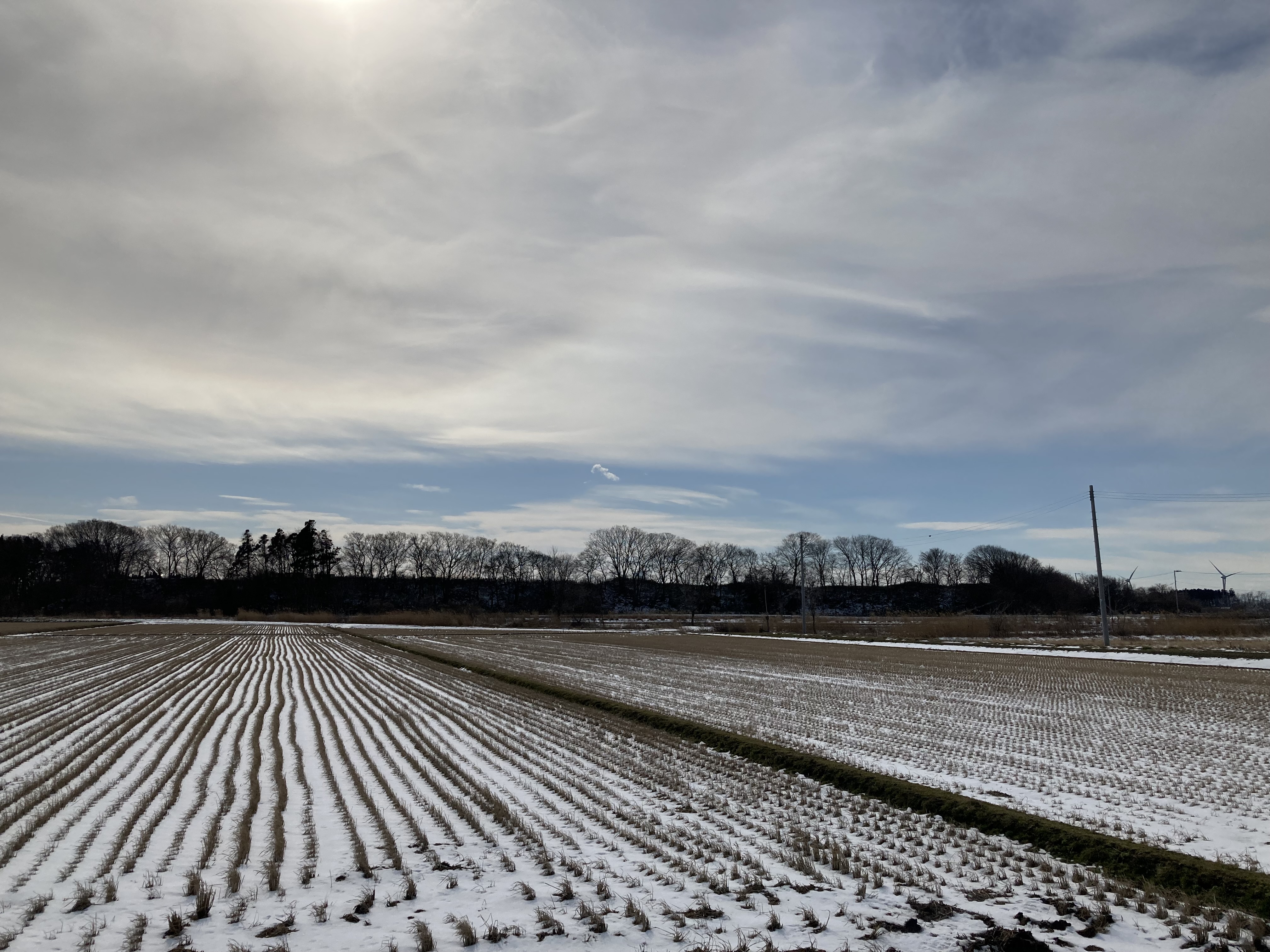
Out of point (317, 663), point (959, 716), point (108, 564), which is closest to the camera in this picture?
point (959, 716)

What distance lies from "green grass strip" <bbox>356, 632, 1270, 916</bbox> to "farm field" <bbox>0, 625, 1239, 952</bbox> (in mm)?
303

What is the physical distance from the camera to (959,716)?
19.0m

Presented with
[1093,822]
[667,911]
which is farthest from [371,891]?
[1093,822]

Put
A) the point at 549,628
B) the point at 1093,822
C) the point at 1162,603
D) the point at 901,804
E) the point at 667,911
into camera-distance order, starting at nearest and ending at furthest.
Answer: the point at 667,911, the point at 1093,822, the point at 901,804, the point at 549,628, the point at 1162,603

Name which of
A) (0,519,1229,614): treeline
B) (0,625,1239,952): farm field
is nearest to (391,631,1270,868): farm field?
(0,625,1239,952): farm field

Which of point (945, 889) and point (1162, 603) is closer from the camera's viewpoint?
point (945, 889)

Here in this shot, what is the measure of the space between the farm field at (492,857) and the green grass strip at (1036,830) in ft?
0.99

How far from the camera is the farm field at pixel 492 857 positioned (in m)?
6.57

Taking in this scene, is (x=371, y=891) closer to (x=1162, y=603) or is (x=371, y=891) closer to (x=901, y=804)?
(x=901, y=804)

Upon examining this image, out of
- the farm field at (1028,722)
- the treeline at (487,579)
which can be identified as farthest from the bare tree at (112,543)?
the farm field at (1028,722)

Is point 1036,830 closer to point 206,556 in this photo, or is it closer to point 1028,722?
point 1028,722

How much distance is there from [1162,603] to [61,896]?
613 ft

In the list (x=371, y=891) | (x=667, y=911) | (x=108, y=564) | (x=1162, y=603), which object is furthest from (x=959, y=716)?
(x=1162, y=603)

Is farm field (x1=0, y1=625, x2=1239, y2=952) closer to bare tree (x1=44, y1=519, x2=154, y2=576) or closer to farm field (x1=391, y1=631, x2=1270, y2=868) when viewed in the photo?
farm field (x1=391, y1=631, x2=1270, y2=868)
